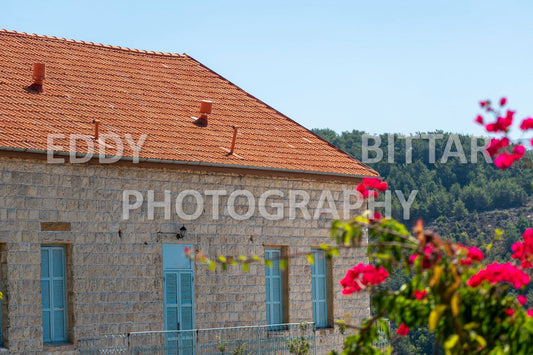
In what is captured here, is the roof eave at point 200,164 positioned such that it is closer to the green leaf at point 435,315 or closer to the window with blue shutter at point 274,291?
the window with blue shutter at point 274,291

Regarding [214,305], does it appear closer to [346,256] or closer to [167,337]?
[167,337]

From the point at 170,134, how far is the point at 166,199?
1713 millimetres

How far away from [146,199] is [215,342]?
289cm

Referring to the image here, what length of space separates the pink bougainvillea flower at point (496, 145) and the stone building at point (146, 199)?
8982 mm

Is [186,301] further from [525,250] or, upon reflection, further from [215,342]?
[525,250]

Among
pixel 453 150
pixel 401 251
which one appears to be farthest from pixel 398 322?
pixel 453 150

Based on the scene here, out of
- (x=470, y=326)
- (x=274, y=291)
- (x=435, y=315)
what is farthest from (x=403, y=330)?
(x=274, y=291)

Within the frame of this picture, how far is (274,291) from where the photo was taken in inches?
758

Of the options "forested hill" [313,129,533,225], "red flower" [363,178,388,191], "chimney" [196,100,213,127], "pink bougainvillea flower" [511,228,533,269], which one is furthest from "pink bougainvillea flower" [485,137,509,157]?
"forested hill" [313,129,533,225]

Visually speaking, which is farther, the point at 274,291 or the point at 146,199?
the point at 274,291

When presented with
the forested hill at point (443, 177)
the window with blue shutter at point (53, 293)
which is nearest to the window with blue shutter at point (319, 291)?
the window with blue shutter at point (53, 293)

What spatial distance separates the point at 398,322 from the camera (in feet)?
23.9

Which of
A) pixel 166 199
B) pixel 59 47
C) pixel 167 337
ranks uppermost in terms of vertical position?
pixel 59 47

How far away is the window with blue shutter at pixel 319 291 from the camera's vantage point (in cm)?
1989
